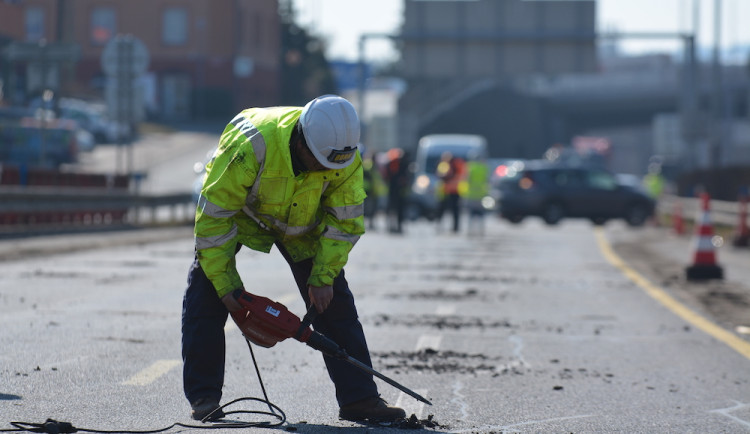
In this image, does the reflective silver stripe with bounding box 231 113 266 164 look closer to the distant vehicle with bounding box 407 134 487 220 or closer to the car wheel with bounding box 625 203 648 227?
the car wheel with bounding box 625 203 648 227

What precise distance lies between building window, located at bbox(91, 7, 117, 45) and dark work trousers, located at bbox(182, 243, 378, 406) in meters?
62.2

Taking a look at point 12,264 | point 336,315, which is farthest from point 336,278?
point 12,264

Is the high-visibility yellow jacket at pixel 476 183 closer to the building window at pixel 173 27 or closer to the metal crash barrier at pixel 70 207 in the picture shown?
the metal crash barrier at pixel 70 207

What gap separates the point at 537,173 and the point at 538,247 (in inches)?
450

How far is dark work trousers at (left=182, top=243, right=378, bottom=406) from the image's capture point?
5.65m

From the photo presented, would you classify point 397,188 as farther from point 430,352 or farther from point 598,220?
point 430,352

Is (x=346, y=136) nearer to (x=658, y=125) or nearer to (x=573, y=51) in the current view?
(x=573, y=51)

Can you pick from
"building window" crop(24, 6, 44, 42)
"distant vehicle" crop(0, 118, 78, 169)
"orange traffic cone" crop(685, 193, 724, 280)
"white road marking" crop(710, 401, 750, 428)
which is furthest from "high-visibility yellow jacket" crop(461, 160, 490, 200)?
"building window" crop(24, 6, 44, 42)

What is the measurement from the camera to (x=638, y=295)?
12805mm

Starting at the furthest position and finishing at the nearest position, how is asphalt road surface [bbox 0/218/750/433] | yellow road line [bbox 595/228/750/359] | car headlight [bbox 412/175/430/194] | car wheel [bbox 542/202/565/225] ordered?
car headlight [bbox 412/175/430/194] < car wheel [bbox 542/202/565/225] < yellow road line [bbox 595/228/750/359] < asphalt road surface [bbox 0/218/750/433]

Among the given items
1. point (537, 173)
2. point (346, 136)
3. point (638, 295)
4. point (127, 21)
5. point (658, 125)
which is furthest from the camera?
point (127, 21)

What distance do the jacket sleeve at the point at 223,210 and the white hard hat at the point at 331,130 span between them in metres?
0.26

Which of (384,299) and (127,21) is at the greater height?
(127,21)

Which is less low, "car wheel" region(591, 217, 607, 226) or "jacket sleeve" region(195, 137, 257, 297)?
"jacket sleeve" region(195, 137, 257, 297)
